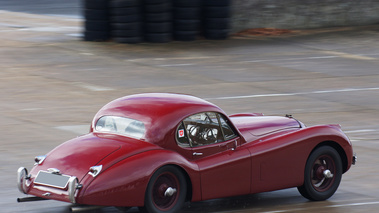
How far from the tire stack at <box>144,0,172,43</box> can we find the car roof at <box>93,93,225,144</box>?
13.8 metres

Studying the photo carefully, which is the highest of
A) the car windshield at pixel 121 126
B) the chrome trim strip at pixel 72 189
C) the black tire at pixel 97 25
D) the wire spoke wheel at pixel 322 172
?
the car windshield at pixel 121 126

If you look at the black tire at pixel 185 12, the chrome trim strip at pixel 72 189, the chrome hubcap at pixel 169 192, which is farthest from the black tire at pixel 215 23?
the chrome trim strip at pixel 72 189

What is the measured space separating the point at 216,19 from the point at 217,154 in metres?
15.4

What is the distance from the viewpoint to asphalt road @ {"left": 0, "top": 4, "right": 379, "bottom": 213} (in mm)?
9117

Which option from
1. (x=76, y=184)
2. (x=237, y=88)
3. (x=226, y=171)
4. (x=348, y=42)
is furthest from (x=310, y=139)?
(x=348, y=42)

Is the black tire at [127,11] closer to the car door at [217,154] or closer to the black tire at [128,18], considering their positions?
the black tire at [128,18]

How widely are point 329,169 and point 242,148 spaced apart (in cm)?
128

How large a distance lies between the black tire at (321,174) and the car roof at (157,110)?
138 cm

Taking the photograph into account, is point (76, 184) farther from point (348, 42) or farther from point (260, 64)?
point (348, 42)

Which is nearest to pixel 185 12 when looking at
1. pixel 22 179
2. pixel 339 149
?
pixel 339 149

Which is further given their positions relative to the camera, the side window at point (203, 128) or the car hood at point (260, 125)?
the car hood at point (260, 125)

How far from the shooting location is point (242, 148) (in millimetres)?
8133

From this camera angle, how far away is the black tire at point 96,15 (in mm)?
22000

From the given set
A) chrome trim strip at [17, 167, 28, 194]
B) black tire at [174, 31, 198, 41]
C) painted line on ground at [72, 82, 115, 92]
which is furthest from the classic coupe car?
black tire at [174, 31, 198, 41]
